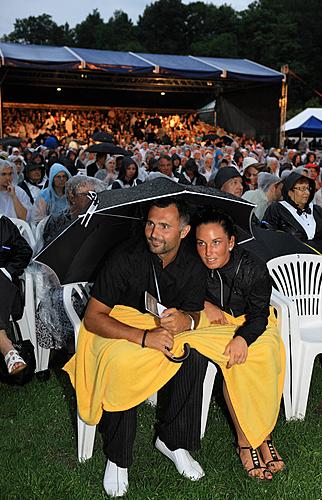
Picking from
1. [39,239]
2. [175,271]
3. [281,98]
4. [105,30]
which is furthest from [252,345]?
[105,30]

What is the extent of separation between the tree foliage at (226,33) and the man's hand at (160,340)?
44236mm

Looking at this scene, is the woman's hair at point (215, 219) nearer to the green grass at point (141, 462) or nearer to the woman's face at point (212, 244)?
the woman's face at point (212, 244)

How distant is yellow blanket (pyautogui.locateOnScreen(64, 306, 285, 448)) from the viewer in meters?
2.59

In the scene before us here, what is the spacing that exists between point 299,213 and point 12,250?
7.59 ft

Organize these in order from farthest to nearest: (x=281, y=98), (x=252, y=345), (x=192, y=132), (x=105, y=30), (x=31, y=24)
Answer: (x=31, y=24) → (x=105, y=30) → (x=192, y=132) → (x=281, y=98) → (x=252, y=345)

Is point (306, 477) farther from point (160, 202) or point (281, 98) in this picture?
point (281, 98)

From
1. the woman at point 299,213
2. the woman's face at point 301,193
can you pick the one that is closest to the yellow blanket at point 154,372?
the woman at point 299,213

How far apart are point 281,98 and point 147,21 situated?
124 feet

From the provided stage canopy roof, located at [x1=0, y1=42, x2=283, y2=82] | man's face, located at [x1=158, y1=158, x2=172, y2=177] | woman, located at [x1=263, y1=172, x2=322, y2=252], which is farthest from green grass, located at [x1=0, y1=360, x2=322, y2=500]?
stage canopy roof, located at [x1=0, y1=42, x2=283, y2=82]

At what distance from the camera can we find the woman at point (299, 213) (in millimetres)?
4832

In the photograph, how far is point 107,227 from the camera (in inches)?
116

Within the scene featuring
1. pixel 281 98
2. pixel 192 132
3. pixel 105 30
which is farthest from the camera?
pixel 105 30

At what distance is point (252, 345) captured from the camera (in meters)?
2.79

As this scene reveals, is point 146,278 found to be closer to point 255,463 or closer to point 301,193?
point 255,463
